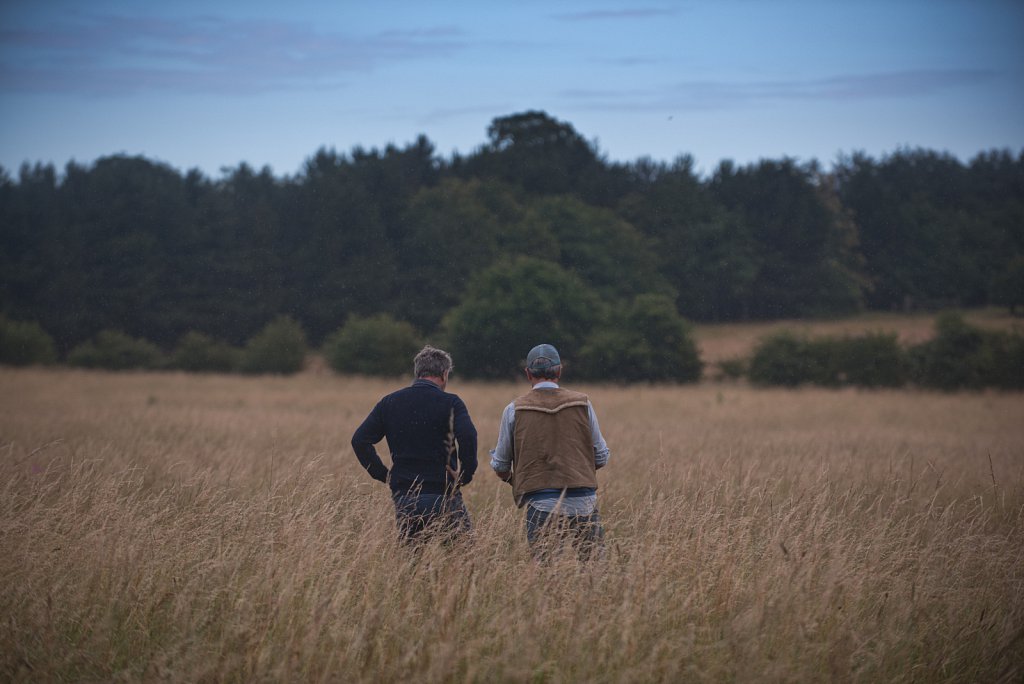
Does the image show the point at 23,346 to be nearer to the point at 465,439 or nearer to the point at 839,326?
the point at 465,439

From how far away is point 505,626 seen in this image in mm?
4480

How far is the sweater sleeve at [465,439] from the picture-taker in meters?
5.43

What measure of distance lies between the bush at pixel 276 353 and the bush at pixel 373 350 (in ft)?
5.45

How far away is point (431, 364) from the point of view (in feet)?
18.3

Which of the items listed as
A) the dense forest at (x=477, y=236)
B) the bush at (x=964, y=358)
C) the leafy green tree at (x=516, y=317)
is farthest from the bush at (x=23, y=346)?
the bush at (x=964, y=358)

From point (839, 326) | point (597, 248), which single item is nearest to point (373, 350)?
point (597, 248)

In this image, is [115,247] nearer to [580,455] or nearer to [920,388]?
[920,388]

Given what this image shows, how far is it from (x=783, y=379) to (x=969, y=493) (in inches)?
1058

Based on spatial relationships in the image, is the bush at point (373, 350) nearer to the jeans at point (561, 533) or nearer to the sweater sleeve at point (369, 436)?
the sweater sleeve at point (369, 436)

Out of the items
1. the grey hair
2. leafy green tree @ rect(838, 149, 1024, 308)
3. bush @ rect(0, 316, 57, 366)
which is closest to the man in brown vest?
the grey hair

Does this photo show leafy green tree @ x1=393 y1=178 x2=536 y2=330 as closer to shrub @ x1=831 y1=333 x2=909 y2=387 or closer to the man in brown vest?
shrub @ x1=831 y1=333 x2=909 y2=387

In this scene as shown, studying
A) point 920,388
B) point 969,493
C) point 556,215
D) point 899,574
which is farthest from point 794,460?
point 556,215

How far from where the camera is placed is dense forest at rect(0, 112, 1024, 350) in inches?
2154

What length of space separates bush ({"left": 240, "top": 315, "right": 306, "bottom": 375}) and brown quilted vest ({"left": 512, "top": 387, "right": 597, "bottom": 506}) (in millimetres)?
36964
